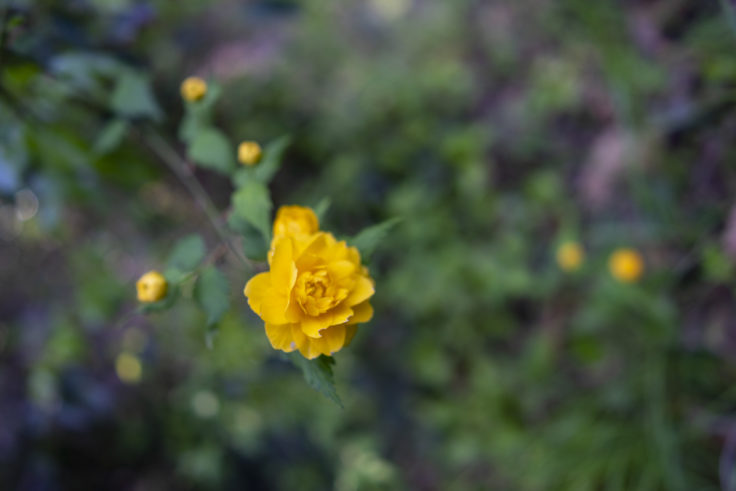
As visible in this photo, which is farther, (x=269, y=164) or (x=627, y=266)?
(x=627, y=266)

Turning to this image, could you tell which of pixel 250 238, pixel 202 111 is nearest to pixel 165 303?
pixel 250 238

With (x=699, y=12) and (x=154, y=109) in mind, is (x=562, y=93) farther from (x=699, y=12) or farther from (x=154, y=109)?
(x=154, y=109)

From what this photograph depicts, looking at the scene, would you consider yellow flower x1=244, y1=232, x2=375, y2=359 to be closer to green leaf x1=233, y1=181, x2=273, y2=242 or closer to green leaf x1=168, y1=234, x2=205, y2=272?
green leaf x1=233, y1=181, x2=273, y2=242

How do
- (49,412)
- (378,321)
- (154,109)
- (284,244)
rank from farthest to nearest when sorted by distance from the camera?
(378,321) → (49,412) → (154,109) → (284,244)

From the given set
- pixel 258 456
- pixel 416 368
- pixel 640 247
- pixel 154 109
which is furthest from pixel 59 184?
pixel 640 247

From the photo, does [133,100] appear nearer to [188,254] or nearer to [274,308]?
[188,254]

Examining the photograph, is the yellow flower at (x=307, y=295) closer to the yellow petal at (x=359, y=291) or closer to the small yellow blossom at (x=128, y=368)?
the yellow petal at (x=359, y=291)

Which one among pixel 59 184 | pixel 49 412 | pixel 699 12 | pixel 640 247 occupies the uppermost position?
pixel 59 184
